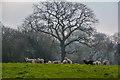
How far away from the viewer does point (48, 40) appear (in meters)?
52.8

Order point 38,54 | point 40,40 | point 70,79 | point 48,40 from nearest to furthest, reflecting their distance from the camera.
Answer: point 70,79 → point 38,54 → point 40,40 → point 48,40

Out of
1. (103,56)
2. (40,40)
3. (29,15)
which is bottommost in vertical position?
(103,56)

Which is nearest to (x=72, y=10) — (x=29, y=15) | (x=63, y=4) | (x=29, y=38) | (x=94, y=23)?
(x=63, y=4)

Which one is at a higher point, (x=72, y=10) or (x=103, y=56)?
(x=72, y=10)

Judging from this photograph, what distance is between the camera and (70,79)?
40.0 feet

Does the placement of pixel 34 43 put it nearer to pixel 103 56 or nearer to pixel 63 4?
pixel 63 4

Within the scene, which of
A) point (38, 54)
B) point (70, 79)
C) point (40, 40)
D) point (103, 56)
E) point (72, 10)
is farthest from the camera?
point (103, 56)

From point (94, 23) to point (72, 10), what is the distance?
15.4 ft

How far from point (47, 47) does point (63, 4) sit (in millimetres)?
12502

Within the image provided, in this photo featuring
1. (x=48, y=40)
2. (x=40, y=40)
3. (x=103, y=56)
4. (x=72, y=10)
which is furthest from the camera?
(x=103, y=56)

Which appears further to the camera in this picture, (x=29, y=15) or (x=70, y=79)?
(x=29, y=15)

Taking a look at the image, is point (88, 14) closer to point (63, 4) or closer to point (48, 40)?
point (63, 4)

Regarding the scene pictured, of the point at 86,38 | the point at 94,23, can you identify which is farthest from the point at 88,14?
the point at 86,38

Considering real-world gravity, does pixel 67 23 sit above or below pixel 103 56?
above
